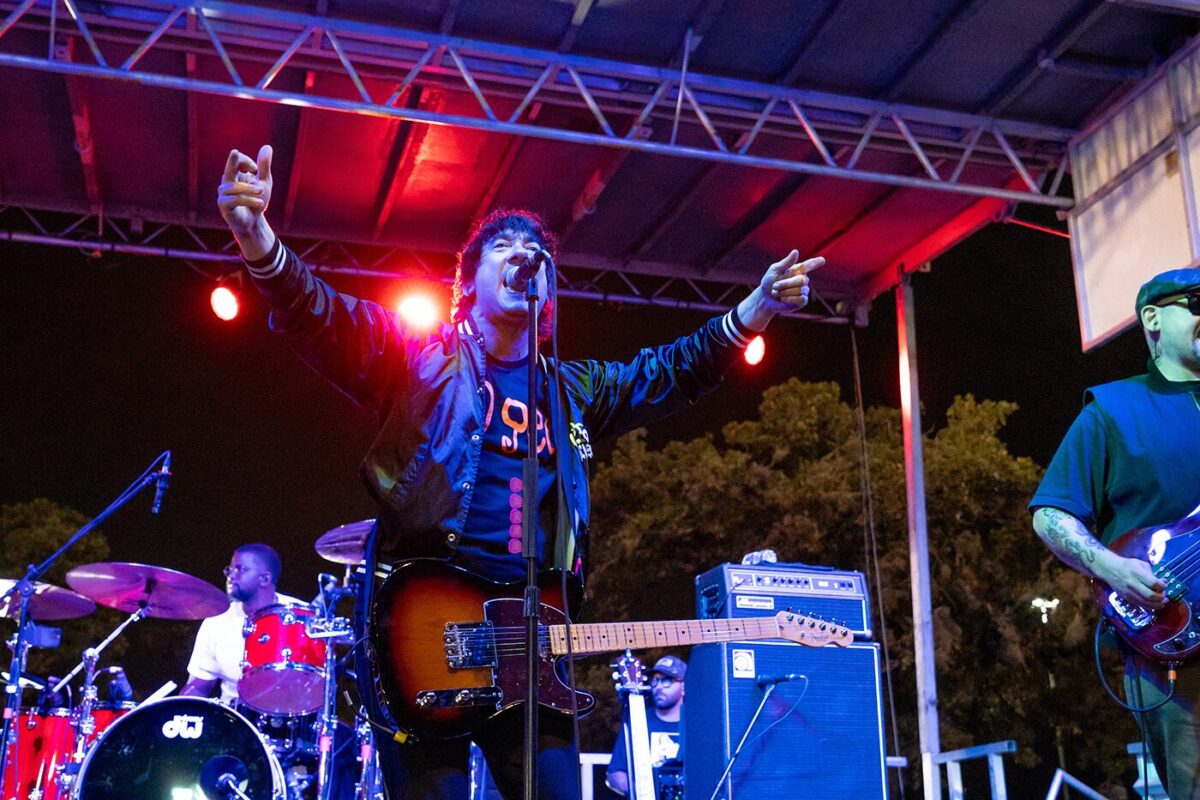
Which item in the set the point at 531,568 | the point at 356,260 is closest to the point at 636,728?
the point at 531,568

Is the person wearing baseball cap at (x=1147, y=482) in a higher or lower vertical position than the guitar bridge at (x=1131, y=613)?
higher

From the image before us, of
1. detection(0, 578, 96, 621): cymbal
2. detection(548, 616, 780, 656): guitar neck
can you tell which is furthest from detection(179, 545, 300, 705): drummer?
detection(548, 616, 780, 656): guitar neck

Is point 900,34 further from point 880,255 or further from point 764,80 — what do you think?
point 880,255

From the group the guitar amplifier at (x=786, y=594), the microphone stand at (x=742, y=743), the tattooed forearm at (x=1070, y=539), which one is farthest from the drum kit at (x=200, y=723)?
the tattooed forearm at (x=1070, y=539)

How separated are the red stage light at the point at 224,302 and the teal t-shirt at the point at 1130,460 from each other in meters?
7.88

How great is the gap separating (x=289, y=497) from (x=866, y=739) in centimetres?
1408

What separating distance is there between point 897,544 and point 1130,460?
615 inches

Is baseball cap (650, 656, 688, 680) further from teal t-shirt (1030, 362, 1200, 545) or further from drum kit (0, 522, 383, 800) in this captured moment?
teal t-shirt (1030, 362, 1200, 545)

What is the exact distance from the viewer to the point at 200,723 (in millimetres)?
6480

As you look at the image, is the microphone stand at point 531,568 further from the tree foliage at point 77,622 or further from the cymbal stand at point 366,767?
the tree foliage at point 77,622

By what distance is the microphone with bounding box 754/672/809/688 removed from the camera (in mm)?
5221

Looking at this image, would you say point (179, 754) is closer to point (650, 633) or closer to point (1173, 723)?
point (650, 633)

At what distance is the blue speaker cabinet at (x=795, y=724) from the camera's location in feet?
16.9

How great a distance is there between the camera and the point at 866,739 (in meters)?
5.31
